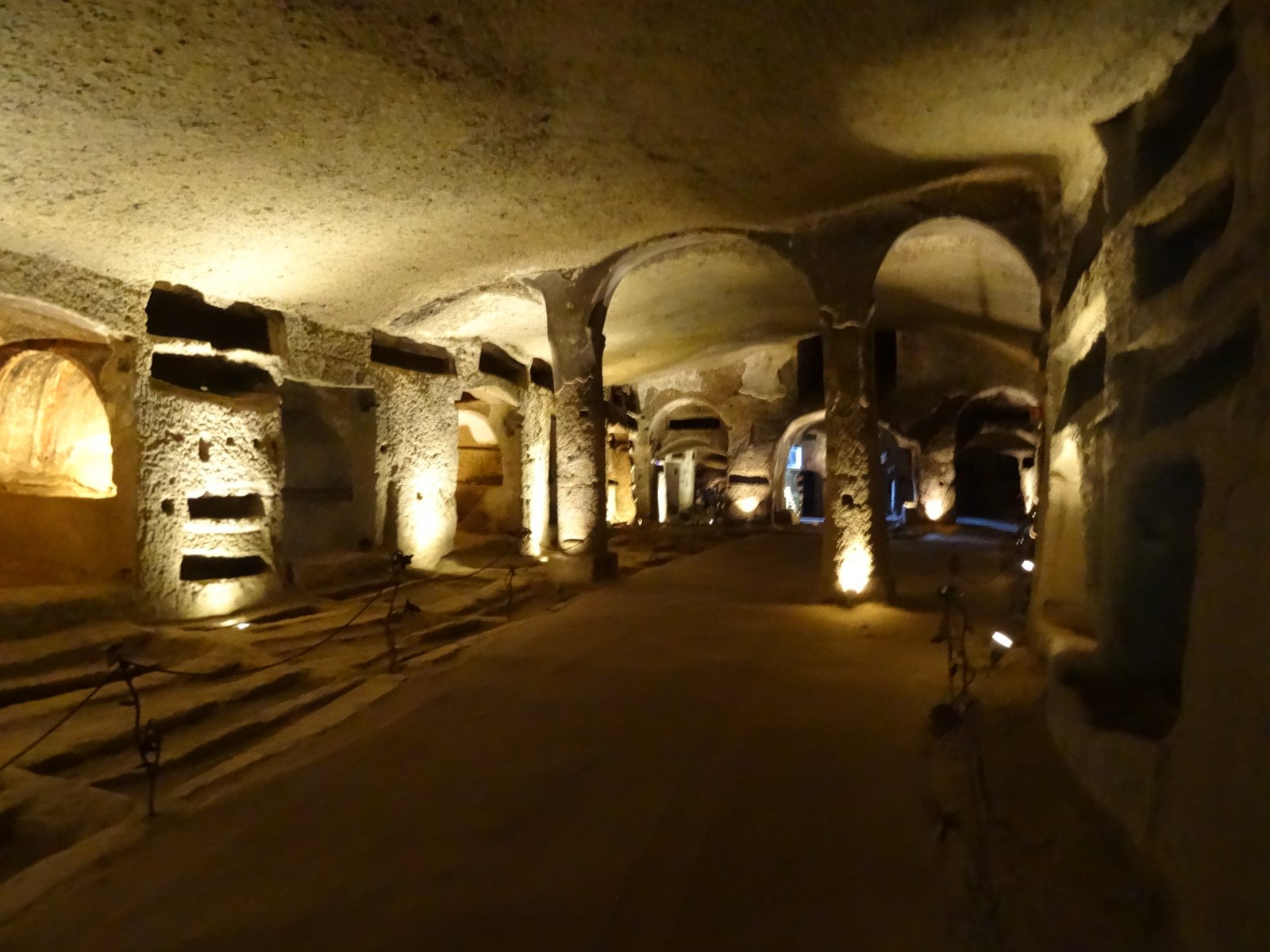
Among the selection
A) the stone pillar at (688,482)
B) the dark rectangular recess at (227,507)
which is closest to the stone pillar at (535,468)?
the dark rectangular recess at (227,507)

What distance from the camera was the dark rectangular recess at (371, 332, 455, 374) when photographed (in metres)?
9.74

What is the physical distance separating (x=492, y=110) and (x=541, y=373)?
7880mm

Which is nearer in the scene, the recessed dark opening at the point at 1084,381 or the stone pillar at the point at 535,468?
the recessed dark opening at the point at 1084,381

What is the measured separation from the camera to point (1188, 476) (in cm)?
336

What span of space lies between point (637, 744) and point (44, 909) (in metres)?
2.46

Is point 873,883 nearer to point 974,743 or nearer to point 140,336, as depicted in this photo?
point 974,743

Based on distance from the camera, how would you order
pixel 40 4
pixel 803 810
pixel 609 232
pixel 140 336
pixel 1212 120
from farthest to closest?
pixel 609 232, pixel 140 336, pixel 40 4, pixel 803 810, pixel 1212 120

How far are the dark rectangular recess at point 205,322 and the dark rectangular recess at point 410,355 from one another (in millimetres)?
1600

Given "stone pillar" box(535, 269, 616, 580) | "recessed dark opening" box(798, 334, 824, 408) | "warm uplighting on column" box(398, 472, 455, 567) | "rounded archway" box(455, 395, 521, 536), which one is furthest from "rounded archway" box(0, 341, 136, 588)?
"recessed dark opening" box(798, 334, 824, 408)

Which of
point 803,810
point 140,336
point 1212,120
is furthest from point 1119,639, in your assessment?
point 140,336

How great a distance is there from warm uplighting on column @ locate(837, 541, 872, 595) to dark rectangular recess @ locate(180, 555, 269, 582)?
6134 millimetres

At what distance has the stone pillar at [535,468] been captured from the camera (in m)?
11.7

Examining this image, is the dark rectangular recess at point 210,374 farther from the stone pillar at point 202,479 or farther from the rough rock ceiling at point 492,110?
the rough rock ceiling at point 492,110

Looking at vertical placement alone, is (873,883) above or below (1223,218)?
below
